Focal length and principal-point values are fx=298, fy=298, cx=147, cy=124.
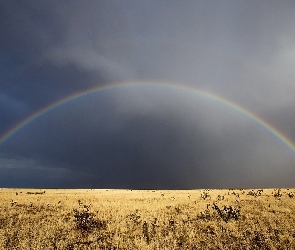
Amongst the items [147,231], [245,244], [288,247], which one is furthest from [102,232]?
[288,247]

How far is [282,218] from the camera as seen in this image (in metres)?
23.4

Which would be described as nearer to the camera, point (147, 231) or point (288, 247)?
point (288, 247)

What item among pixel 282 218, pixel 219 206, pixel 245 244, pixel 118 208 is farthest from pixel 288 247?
pixel 118 208

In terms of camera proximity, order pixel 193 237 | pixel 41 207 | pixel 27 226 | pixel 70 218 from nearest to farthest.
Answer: pixel 193 237
pixel 27 226
pixel 70 218
pixel 41 207

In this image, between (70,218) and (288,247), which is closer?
(288,247)

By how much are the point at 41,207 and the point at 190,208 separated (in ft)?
48.2

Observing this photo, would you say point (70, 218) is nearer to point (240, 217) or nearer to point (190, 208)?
point (190, 208)

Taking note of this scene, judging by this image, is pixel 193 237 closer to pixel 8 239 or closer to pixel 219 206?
pixel 219 206

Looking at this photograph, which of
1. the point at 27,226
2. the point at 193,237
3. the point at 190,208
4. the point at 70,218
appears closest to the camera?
Answer: the point at 193,237

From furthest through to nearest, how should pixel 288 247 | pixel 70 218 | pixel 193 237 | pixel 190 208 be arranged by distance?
pixel 190 208
pixel 70 218
pixel 193 237
pixel 288 247

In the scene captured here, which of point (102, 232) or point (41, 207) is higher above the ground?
point (41, 207)

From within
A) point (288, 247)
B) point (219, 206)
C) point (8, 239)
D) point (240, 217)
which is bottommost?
point (288, 247)

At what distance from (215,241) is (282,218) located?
6723 millimetres

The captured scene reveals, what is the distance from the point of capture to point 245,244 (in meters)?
20.0
